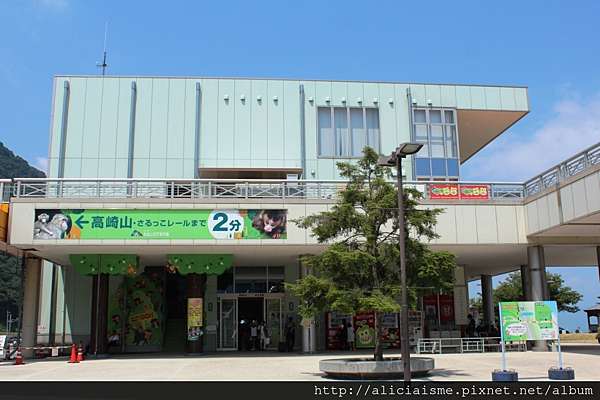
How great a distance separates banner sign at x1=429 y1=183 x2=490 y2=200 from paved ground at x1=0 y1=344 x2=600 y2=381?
5973 mm

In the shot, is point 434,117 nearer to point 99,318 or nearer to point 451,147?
point 451,147

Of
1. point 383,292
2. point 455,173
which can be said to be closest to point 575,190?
point 383,292

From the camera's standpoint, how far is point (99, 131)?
30.4 m

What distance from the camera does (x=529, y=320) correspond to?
15.3m

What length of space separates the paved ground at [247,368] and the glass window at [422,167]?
10965 millimetres

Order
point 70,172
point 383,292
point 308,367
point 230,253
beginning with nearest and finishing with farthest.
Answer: point 383,292 < point 308,367 < point 230,253 < point 70,172

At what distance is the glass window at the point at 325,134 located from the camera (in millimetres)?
31397

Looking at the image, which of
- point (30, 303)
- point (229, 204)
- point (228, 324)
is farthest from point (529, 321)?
point (30, 303)

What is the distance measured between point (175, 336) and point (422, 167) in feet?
48.5

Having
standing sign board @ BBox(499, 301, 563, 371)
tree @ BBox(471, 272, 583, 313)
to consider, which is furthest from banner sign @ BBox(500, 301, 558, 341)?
tree @ BBox(471, 272, 583, 313)

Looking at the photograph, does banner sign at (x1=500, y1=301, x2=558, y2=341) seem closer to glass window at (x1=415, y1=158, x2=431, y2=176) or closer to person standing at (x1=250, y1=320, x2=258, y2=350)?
person standing at (x1=250, y1=320, x2=258, y2=350)

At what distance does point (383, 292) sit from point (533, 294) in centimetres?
1103

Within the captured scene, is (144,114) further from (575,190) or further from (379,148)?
(575,190)

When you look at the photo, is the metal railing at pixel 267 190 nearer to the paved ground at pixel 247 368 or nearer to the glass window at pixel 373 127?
the paved ground at pixel 247 368
